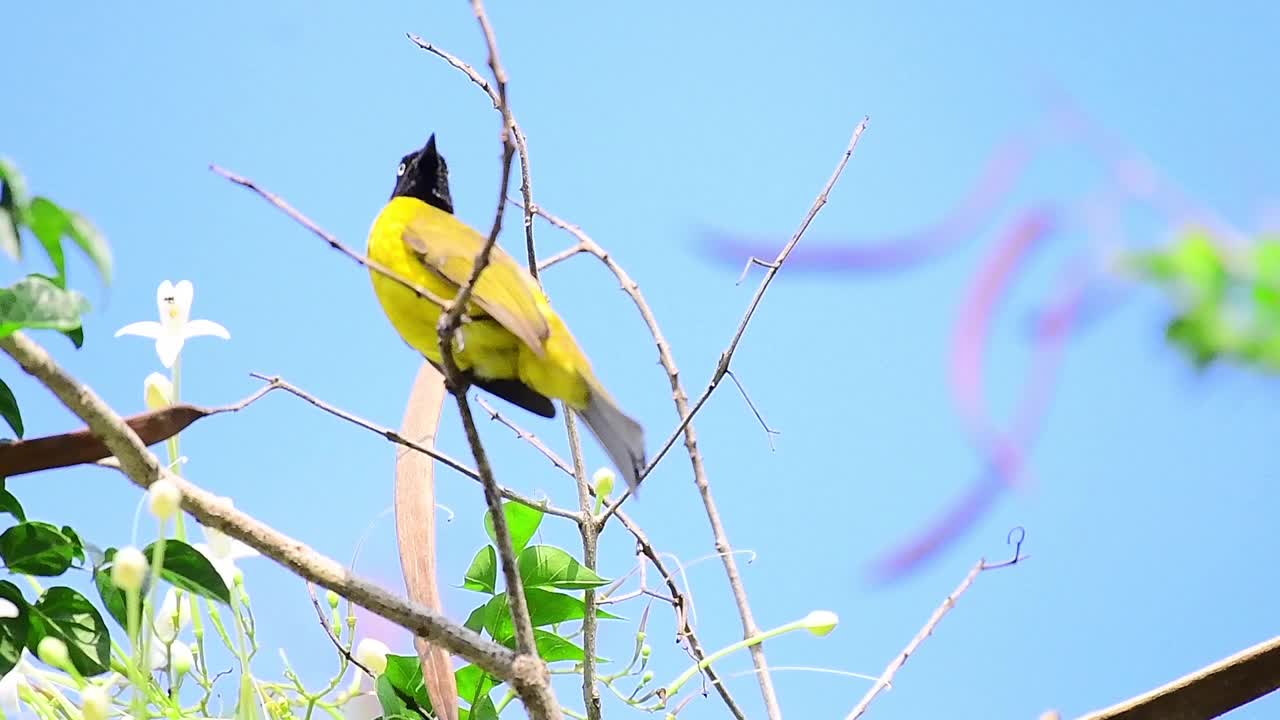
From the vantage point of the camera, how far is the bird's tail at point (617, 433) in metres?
1.08

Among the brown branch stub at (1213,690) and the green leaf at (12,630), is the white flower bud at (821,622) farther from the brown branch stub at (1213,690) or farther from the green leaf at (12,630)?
the green leaf at (12,630)

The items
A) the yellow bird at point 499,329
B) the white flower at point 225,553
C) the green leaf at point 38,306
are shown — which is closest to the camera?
the green leaf at point 38,306

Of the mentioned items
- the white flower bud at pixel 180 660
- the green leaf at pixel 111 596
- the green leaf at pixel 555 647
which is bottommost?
the white flower bud at pixel 180 660

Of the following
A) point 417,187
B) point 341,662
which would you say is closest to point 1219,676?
point 341,662

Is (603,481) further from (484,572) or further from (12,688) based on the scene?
(12,688)

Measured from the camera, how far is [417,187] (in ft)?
5.61

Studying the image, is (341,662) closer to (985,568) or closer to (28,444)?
(28,444)

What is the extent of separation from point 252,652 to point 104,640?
0.11 m

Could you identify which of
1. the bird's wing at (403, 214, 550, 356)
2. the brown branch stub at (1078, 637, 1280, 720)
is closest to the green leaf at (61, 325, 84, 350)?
the bird's wing at (403, 214, 550, 356)

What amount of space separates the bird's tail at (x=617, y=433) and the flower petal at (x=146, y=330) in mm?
390

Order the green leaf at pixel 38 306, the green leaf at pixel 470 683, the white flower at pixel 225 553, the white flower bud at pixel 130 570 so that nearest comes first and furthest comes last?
the white flower bud at pixel 130 570
the green leaf at pixel 38 306
the white flower at pixel 225 553
the green leaf at pixel 470 683

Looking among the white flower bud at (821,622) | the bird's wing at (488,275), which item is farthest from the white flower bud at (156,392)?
the white flower bud at (821,622)

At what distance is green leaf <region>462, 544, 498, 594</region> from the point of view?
3.44 ft

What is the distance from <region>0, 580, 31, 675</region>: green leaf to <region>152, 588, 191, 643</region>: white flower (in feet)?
0.30
